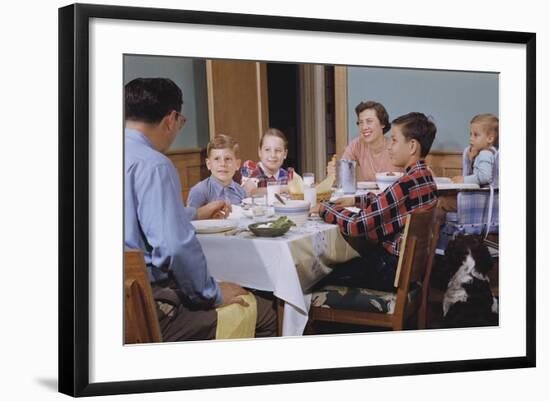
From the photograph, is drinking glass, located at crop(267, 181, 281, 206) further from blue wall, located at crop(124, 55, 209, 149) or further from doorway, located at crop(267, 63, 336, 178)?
blue wall, located at crop(124, 55, 209, 149)

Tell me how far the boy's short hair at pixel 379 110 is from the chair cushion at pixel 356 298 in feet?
2.01

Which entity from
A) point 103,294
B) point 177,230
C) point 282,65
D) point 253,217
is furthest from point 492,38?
point 103,294

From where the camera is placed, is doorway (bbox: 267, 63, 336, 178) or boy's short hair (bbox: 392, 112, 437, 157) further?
boy's short hair (bbox: 392, 112, 437, 157)

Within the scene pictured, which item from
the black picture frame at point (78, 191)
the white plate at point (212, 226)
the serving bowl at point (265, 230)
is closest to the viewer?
the black picture frame at point (78, 191)

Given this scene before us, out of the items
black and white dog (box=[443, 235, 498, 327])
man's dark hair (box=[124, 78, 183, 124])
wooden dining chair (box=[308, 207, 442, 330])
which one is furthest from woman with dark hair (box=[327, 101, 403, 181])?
man's dark hair (box=[124, 78, 183, 124])

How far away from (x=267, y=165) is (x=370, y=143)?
42cm

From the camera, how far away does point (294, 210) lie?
4.26 metres

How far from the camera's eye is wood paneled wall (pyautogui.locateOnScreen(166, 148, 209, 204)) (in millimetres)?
4043

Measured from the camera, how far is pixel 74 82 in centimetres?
384

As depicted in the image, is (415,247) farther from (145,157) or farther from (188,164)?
(145,157)

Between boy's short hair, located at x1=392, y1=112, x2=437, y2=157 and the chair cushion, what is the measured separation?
54cm

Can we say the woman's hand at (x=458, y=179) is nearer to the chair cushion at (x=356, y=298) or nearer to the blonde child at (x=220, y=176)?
the chair cushion at (x=356, y=298)

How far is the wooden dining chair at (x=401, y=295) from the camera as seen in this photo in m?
4.32

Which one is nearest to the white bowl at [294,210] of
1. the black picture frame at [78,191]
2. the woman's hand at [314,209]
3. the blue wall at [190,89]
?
the woman's hand at [314,209]
